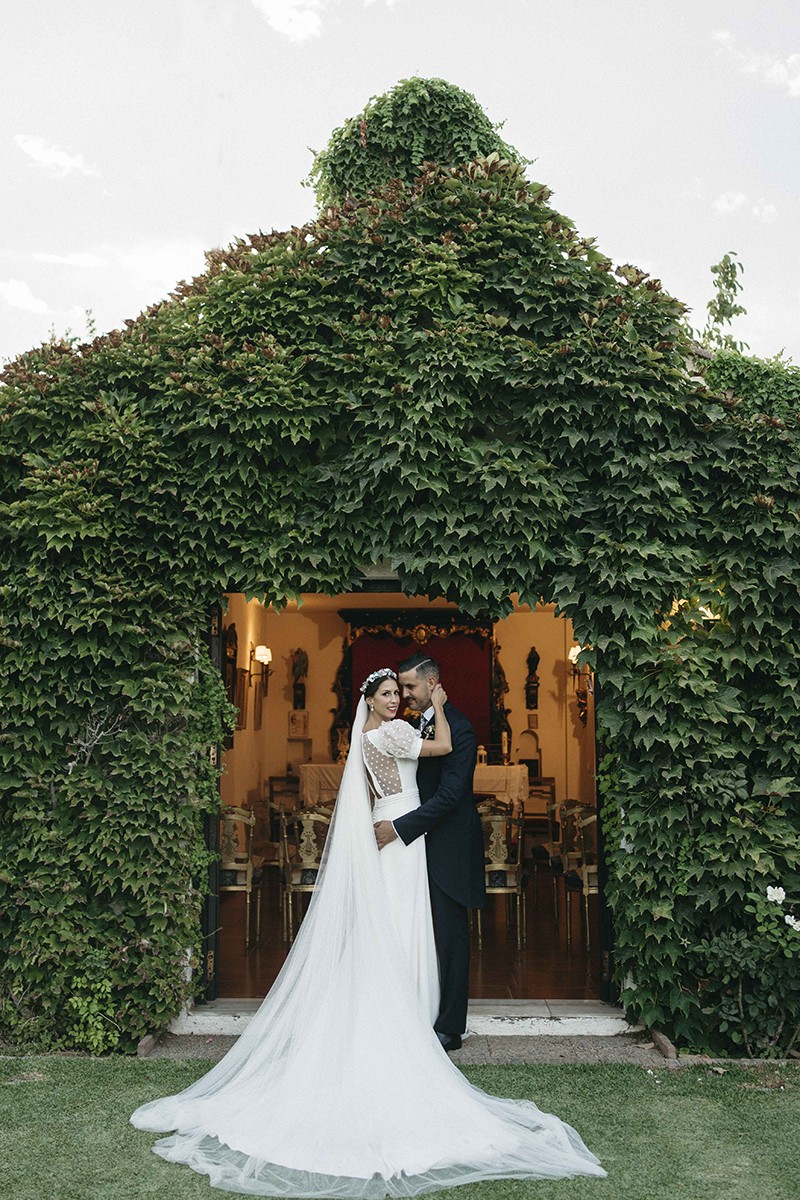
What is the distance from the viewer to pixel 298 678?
1548 centimetres

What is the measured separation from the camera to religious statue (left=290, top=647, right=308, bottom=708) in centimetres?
1545

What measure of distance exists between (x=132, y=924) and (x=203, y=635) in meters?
1.91

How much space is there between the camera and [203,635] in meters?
6.83

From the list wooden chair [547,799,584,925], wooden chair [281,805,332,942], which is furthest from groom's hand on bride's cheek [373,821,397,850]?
wooden chair [547,799,584,925]

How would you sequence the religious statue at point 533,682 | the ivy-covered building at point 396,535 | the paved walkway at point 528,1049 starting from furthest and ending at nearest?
the religious statue at point 533,682 → the ivy-covered building at point 396,535 → the paved walkway at point 528,1049

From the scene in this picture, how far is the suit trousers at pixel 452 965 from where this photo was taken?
5832 millimetres

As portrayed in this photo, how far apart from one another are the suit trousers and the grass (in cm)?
33

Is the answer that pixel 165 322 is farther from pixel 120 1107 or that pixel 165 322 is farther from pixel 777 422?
pixel 120 1107

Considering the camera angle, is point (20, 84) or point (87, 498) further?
point (20, 84)

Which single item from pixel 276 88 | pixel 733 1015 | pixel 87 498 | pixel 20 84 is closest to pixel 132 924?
pixel 87 498

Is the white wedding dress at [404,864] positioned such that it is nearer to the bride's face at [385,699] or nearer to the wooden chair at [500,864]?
the bride's face at [385,699]

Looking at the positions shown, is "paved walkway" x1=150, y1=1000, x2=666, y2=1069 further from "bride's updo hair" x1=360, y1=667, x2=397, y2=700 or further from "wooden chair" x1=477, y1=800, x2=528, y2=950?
"bride's updo hair" x1=360, y1=667, x2=397, y2=700

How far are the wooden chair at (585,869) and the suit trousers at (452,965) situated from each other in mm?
2278

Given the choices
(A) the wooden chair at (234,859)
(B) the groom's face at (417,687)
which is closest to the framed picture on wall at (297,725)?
(A) the wooden chair at (234,859)
